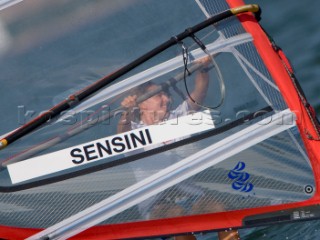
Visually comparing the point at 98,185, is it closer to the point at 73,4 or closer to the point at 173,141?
the point at 173,141

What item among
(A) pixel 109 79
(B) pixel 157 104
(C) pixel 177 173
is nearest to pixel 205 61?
(B) pixel 157 104

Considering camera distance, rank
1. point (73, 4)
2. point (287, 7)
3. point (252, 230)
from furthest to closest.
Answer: point (287, 7) < point (252, 230) < point (73, 4)

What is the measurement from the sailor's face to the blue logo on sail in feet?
1.73

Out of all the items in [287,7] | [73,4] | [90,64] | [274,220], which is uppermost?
[287,7]

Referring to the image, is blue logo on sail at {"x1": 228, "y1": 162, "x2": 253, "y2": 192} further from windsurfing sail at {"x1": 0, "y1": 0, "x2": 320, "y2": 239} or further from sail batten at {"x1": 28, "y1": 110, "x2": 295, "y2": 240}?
sail batten at {"x1": 28, "y1": 110, "x2": 295, "y2": 240}

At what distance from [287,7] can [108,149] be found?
12.3ft

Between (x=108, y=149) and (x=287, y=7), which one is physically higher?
(x=287, y=7)

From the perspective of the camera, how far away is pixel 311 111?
4.92 m

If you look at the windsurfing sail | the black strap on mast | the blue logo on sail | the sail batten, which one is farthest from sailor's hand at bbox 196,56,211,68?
the blue logo on sail

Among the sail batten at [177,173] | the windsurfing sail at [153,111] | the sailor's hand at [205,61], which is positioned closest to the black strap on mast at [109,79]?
the windsurfing sail at [153,111]

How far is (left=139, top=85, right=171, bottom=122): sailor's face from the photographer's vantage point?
471 cm

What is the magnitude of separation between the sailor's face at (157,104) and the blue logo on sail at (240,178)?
0.53 m

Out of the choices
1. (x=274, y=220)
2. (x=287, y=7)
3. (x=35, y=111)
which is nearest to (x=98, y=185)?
(x=35, y=111)

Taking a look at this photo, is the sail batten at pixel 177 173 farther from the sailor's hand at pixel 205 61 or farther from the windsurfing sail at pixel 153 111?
the sailor's hand at pixel 205 61
